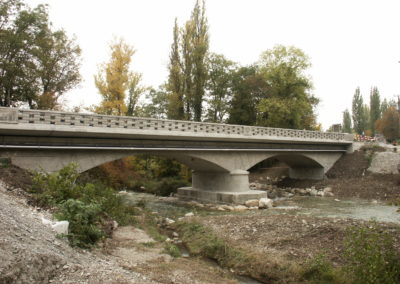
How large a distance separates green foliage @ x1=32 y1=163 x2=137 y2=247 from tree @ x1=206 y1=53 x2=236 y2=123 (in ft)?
79.7

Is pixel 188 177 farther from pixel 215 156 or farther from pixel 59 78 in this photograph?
pixel 59 78

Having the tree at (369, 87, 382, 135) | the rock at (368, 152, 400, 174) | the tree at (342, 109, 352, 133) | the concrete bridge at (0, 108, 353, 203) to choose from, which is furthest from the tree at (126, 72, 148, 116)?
the tree at (342, 109, 352, 133)

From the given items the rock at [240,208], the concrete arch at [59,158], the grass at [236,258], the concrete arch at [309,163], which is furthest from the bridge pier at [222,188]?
the grass at [236,258]

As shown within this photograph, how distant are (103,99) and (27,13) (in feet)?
27.8

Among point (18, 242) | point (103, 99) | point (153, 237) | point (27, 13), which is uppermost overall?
point (27, 13)

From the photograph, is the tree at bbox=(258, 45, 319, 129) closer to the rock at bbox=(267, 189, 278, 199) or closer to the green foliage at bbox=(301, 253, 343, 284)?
the rock at bbox=(267, 189, 278, 199)

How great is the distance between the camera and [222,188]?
22.7m

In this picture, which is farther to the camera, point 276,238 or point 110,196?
point 110,196

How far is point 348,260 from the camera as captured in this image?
7.64 meters

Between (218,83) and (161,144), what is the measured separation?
20.6 m

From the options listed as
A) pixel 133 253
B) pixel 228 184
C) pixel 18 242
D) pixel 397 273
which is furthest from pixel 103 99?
pixel 397 273

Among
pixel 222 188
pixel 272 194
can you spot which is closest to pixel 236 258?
pixel 222 188

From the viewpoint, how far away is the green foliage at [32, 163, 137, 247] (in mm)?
7648

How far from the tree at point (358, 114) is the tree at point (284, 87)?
113 feet
